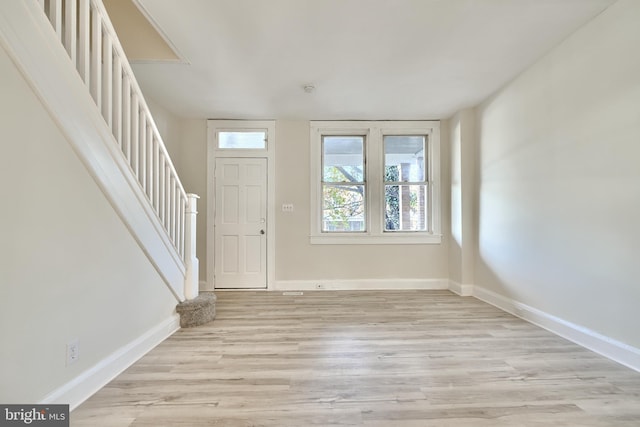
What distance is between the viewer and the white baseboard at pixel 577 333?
1.86m

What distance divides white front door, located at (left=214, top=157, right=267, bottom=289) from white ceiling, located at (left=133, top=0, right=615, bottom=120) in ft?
2.96

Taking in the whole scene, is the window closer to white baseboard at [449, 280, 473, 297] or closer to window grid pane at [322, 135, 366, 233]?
window grid pane at [322, 135, 366, 233]

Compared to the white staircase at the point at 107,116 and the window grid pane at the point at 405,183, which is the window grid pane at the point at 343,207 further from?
the white staircase at the point at 107,116

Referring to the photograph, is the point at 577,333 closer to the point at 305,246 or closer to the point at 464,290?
the point at 464,290

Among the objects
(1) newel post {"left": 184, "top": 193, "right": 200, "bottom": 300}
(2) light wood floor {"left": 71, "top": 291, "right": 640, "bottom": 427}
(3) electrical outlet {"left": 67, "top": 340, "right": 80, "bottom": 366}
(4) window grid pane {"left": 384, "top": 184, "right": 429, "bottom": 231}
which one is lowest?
(2) light wood floor {"left": 71, "top": 291, "right": 640, "bottom": 427}

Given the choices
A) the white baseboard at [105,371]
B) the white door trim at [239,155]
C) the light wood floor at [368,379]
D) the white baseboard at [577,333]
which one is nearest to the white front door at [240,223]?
the white door trim at [239,155]

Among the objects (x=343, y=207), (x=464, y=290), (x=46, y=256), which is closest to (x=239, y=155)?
(x=343, y=207)

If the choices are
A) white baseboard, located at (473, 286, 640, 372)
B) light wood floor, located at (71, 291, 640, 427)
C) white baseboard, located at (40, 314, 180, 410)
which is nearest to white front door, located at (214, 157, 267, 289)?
light wood floor, located at (71, 291, 640, 427)

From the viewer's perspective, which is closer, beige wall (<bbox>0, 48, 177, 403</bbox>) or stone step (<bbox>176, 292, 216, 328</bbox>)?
beige wall (<bbox>0, 48, 177, 403</bbox>)

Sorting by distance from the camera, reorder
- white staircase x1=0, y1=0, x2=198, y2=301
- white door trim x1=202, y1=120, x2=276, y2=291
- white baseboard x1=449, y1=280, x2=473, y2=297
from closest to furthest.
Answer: white staircase x1=0, y1=0, x2=198, y2=301 < white baseboard x1=449, y1=280, x2=473, y2=297 < white door trim x1=202, y1=120, x2=276, y2=291

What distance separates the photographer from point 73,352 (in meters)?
1.48

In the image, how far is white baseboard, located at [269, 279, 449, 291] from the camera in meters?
4.06

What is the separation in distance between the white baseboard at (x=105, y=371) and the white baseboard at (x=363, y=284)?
1.92m

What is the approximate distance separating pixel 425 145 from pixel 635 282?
285 centimetres
